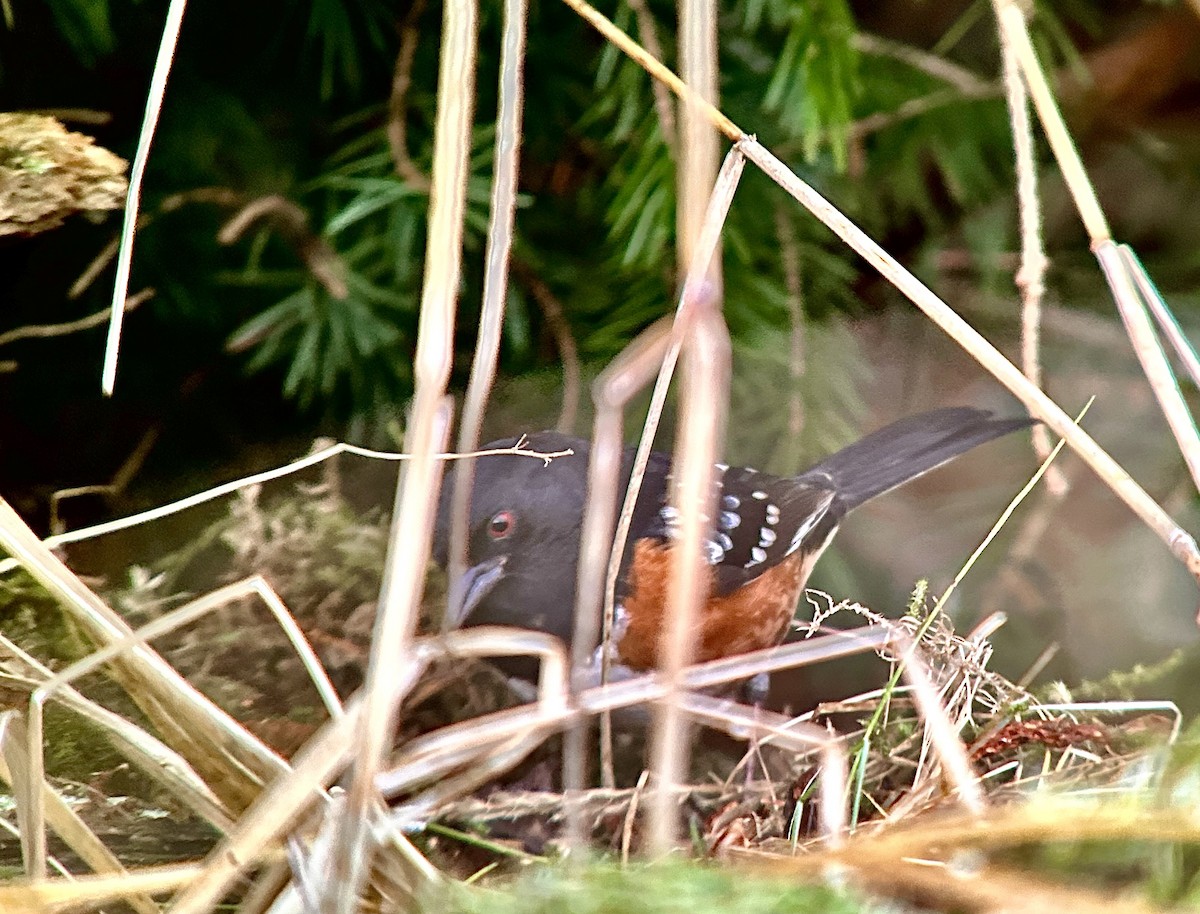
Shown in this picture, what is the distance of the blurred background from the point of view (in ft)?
1.68

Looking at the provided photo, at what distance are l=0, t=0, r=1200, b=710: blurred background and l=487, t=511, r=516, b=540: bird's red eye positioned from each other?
5cm

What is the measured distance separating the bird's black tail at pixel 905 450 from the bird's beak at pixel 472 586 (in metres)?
0.19

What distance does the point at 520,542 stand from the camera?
0.48 m

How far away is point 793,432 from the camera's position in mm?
556

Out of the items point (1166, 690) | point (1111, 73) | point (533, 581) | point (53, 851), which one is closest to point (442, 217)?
point (533, 581)

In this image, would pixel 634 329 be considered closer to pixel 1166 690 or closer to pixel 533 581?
pixel 533 581

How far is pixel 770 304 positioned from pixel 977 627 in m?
0.21

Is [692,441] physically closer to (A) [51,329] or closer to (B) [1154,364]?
(B) [1154,364]

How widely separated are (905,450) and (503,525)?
0.23 metres

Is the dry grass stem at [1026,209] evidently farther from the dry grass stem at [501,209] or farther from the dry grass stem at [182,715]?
the dry grass stem at [182,715]

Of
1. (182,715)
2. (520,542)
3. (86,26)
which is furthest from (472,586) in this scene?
(86,26)

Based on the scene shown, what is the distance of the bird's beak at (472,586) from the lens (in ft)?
1.56

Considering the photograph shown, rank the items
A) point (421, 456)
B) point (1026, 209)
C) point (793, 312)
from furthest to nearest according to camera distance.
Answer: point (793, 312), point (1026, 209), point (421, 456)

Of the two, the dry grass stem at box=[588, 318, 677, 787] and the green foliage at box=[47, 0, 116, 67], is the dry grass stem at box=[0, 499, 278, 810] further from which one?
the green foliage at box=[47, 0, 116, 67]
